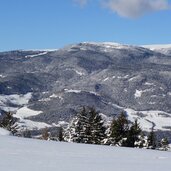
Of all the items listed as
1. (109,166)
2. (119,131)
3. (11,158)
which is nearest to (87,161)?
(109,166)

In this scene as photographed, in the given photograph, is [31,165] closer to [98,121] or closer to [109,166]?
[109,166]

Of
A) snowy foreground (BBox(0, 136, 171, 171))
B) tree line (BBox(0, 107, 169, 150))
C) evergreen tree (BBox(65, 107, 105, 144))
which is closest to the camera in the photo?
snowy foreground (BBox(0, 136, 171, 171))

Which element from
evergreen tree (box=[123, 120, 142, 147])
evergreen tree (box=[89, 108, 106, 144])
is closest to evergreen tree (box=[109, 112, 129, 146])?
evergreen tree (box=[123, 120, 142, 147])

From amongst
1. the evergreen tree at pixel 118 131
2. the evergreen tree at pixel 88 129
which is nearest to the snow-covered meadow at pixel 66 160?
the evergreen tree at pixel 118 131

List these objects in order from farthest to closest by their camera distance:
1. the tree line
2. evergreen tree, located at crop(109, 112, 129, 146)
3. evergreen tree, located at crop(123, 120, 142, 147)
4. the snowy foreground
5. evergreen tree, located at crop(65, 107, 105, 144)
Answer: evergreen tree, located at crop(65, 107, 105, 144) < evergreen tree, located at crop(123, 120, 142, 147) < the tree line < evergreen tree, located at crop(109, 112, 129, 146) < the snowy foreground

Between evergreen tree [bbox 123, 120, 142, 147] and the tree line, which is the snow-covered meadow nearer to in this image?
the tree line

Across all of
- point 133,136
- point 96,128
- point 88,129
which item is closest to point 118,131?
point 133,136

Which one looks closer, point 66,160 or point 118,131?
point 66,160

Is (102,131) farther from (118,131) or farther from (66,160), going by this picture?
(66,160)

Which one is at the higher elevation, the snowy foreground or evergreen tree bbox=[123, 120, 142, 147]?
evergreen tree bbox=[123, 120, 142, 147]

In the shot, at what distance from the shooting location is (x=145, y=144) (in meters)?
55.1

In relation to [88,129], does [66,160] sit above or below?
below

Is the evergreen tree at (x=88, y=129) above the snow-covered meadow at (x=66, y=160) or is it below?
above

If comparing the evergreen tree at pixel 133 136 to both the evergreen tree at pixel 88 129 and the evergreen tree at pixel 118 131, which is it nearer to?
the evergreen tree at pixel 118 131
